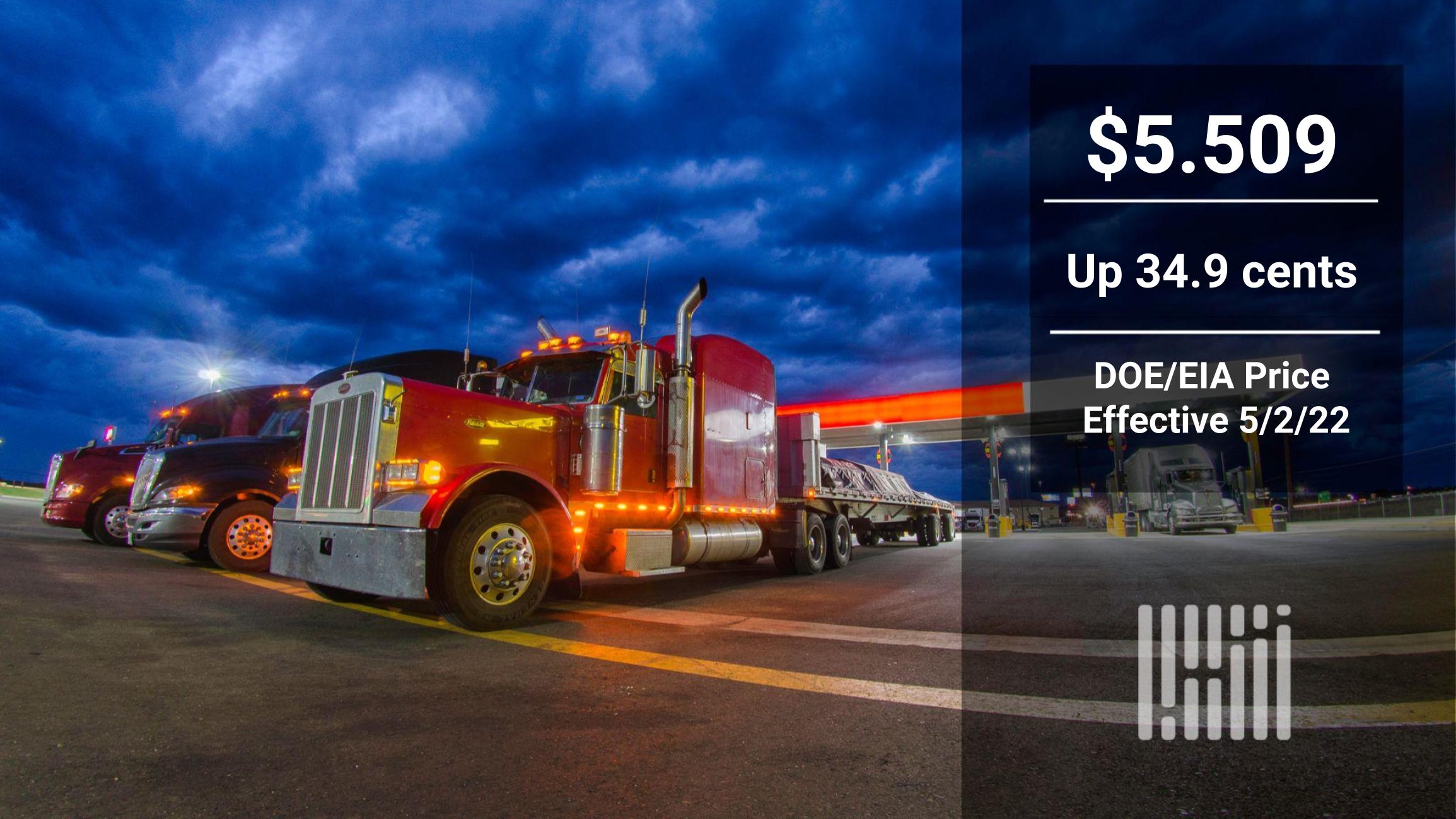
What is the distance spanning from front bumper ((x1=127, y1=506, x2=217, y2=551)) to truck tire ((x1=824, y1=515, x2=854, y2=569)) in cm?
860

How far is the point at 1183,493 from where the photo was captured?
2269 centimetres

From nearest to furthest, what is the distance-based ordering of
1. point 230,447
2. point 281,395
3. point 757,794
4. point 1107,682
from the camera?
point 757,794 < point 1107,682 < point 230,447 < point 281,395

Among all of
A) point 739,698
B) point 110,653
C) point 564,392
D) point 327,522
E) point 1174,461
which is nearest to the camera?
point 739,698

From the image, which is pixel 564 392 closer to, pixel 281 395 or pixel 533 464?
pixel 533 464

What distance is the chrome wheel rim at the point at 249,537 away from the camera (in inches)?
332

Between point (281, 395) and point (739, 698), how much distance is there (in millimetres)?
9420

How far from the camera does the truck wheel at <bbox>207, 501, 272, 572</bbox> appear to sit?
829 centimetres

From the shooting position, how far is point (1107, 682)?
11.3ft

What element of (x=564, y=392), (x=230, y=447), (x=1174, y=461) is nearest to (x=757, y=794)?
(x=564, y=392)

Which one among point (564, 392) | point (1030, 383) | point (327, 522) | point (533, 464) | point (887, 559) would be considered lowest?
point (887, 559)

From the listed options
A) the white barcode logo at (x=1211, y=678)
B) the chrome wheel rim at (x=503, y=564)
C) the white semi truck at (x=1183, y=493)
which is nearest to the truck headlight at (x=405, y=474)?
the chrome wheel rim at (x=503, y=564)

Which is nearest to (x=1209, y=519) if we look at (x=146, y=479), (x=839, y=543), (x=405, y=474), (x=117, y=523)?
(x=839, y=543)

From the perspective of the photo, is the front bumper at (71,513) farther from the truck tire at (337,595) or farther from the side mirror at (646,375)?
the side mirror at (646,375)

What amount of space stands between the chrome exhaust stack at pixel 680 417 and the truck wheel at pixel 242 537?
535 cm
